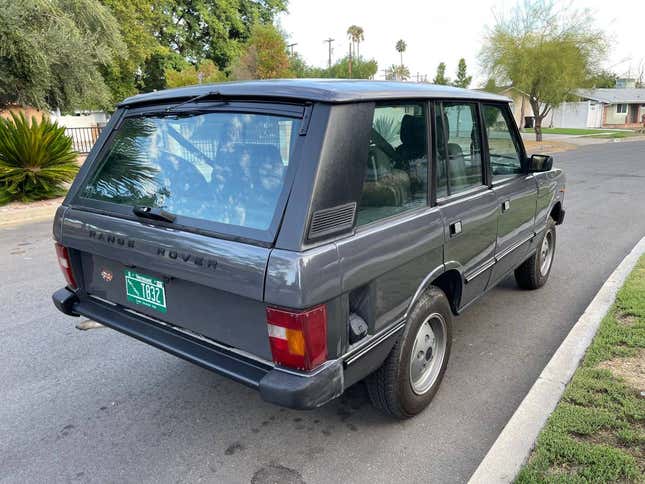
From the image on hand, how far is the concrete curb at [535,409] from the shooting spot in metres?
2.45

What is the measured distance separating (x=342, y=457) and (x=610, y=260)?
16.6 feet

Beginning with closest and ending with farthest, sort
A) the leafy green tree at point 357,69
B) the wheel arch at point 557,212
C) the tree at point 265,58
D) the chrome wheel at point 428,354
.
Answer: the chrome wheel at point 428,354
the wheel arch at point 557,212
the tree at point 265,58
the leafy green tree at point 357,69

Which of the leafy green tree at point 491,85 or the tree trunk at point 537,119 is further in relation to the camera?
the leafy green tree at point 491,85

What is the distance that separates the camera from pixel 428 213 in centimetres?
286

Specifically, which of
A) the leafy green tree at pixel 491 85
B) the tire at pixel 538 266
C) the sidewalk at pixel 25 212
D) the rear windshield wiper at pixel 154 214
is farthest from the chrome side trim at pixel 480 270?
the leafy green tree at pixel 491 85

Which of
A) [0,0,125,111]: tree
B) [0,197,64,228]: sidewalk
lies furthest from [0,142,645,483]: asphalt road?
[0,0,125,111]: tree

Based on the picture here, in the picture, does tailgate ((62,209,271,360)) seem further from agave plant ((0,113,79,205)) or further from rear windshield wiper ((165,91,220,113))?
agave plant ((0,113,79,205))

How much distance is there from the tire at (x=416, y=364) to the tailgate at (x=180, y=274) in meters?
0.76

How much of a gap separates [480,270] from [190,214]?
2076 millimetres

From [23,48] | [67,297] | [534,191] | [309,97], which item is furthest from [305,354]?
[23,48]

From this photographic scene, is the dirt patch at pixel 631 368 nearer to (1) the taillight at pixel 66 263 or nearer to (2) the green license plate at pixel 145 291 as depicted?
(2) the green license plate at pixel 145 291

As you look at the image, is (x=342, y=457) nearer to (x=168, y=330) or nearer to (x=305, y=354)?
(x=305, y=354)

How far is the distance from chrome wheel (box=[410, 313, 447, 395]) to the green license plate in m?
1.46

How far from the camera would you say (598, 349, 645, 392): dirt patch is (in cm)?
313
